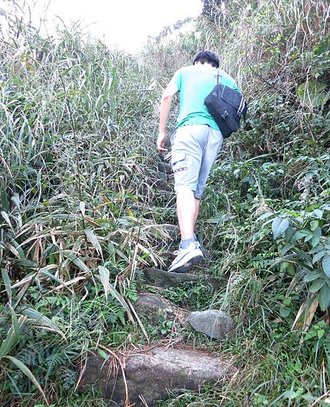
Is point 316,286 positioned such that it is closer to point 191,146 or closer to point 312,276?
point 312,276

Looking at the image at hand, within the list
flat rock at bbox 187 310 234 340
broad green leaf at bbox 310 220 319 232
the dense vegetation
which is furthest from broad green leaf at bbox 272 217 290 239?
flat rock at bbox 187 310 234 340

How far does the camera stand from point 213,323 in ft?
7.97

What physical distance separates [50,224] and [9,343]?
954mm

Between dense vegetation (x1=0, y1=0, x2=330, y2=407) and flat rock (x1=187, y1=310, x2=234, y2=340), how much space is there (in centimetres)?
5

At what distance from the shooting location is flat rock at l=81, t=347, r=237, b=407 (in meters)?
2.14

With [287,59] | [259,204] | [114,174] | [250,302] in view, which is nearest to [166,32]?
[287,59]

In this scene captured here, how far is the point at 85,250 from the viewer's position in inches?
104

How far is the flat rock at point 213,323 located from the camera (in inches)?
95.5

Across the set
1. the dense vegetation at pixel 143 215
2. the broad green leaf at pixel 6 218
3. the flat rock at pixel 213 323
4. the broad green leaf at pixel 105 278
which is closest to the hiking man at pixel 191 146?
the dense vegetation at pixel 143 215

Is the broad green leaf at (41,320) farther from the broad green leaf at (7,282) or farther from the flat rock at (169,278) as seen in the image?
the flat rock at (169,278)

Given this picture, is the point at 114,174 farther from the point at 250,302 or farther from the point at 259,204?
the point at 250,302

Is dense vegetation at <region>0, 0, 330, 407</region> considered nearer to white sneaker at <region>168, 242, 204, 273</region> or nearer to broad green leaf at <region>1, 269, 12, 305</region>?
broad green leaf at <region>1, 269, 12, 305</region>

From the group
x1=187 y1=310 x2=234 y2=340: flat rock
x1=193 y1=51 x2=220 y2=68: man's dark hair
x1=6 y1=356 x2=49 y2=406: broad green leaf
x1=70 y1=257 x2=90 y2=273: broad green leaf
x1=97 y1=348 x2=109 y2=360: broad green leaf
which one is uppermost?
x1=193 y1=51 x2=220 y2=68: man's dark hair

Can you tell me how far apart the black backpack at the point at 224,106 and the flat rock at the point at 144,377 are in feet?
5.77
